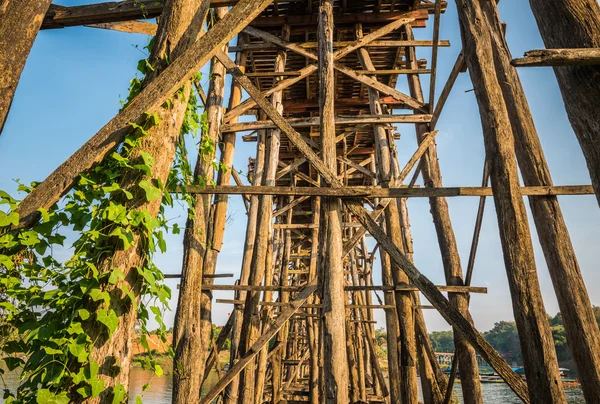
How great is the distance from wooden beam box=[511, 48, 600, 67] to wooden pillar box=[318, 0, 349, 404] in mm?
2069

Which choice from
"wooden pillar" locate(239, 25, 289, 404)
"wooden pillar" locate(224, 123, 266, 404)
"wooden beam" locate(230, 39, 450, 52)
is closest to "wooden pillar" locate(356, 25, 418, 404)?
"wooden pillar" locate(239, 25, 289, 404)

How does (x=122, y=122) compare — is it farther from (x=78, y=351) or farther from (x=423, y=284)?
(x=423, y=284)

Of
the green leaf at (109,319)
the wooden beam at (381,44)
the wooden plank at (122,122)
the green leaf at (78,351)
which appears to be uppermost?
the wooden beam at (381,44)

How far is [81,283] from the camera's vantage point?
1.73 meters

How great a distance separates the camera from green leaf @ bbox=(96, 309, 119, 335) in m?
1.67

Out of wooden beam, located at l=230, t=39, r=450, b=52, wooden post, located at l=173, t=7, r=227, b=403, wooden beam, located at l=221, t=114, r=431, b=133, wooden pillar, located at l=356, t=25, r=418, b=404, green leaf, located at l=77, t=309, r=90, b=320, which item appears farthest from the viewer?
wooden beam, located at l=230, t=39, r=450, b=52

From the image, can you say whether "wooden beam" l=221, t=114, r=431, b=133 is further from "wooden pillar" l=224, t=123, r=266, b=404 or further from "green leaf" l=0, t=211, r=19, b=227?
"green leaf" l=0, t=211, r=19, b=227

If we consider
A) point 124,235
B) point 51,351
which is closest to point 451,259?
point 124,235

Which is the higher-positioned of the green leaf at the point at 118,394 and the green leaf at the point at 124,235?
the green leaf at the point at 124,235

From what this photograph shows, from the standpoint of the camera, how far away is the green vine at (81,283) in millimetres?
1638

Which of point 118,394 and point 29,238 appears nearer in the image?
point 118,394

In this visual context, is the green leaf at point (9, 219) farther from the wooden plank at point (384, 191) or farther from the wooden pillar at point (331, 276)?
the wooden pillar at point (331, 276)

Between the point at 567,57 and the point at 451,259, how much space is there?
3374 millimetres

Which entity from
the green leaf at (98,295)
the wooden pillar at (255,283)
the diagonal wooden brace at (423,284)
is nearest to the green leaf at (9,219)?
the green leaf at (98,295)
